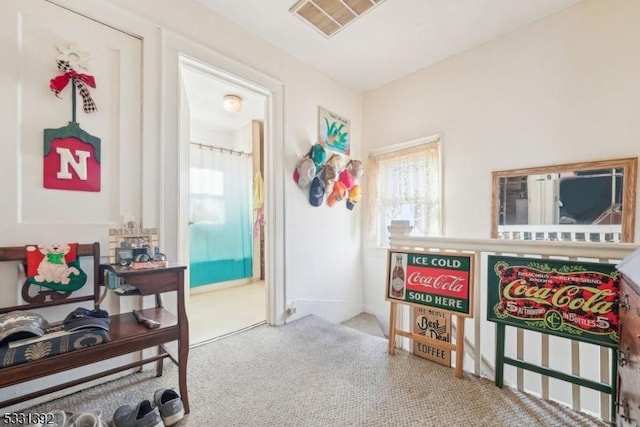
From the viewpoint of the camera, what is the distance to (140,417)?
1189 mm

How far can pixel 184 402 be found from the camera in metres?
1.37

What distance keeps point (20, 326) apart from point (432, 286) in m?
2.12

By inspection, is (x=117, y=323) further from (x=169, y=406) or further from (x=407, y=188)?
(x=407, y=188)

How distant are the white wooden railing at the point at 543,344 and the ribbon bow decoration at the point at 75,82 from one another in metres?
2.16

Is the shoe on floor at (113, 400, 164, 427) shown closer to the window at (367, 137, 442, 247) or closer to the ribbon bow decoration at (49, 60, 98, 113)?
the ribbon bow decoration at (49, 60, 98, 113)

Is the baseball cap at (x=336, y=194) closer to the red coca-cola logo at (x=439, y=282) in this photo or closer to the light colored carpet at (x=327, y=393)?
the red coca-cola logo at (x=439, y=282)

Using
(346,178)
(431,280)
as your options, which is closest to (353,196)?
(346,178)

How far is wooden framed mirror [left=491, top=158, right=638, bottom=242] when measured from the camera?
75.2 inches

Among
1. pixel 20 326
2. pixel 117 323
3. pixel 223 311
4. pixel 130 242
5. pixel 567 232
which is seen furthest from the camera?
pixel 223 311

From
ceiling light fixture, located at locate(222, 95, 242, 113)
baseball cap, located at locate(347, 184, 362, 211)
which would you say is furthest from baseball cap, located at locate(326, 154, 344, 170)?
ceiling light fixture, located at locate(222, 95, 242, 113)

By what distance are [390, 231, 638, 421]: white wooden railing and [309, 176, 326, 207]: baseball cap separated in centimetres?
98

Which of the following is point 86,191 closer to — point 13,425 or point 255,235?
point 13,425

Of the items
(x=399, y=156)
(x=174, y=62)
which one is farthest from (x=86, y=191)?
(x=399, y=156)

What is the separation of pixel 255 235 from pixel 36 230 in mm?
3077
